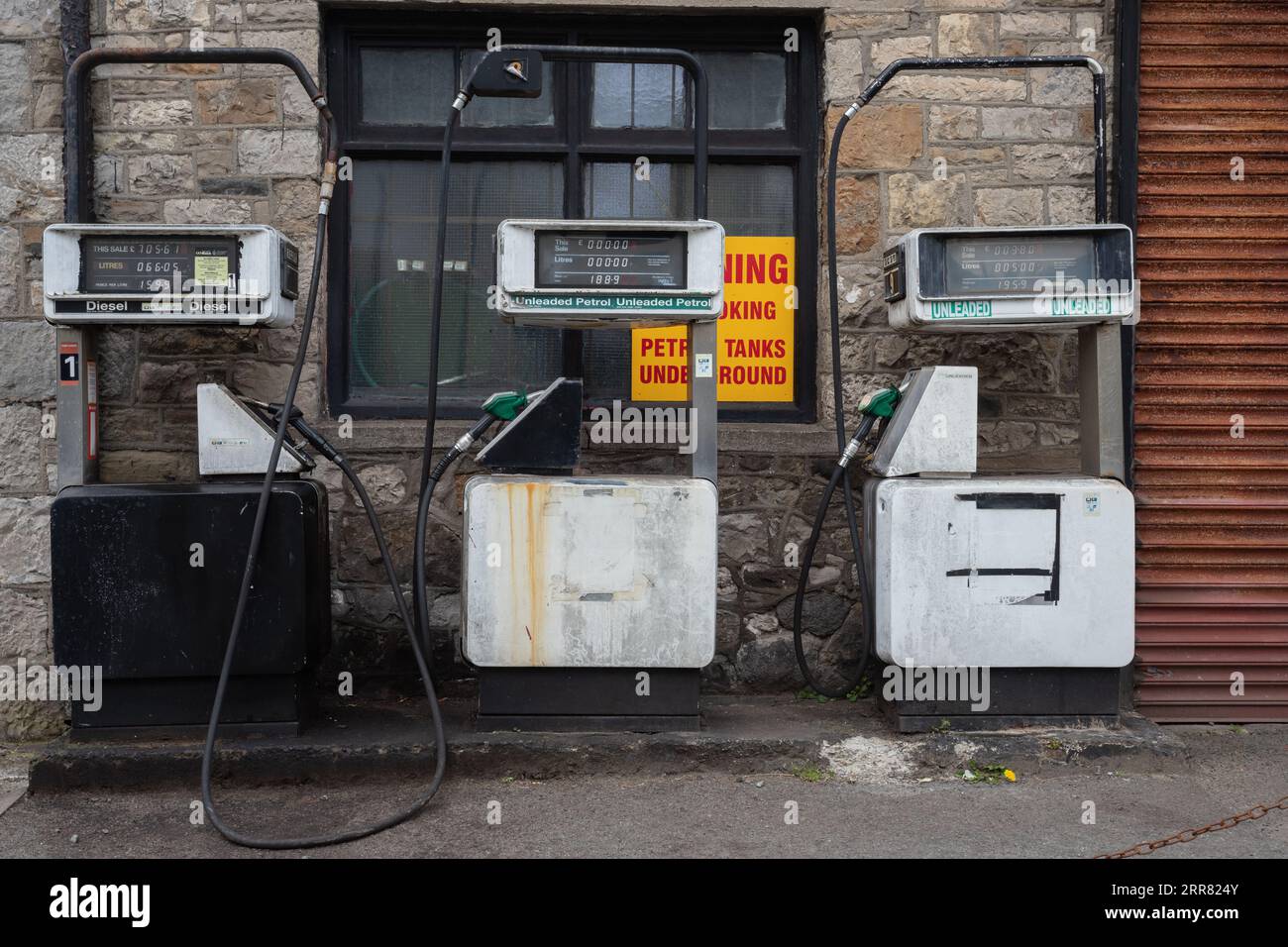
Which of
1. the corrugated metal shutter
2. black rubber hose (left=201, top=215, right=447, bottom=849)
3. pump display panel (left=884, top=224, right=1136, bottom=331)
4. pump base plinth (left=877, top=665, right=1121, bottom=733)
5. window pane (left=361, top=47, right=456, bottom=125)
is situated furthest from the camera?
window pane (left=361, top=47, right=456, bottom=125)

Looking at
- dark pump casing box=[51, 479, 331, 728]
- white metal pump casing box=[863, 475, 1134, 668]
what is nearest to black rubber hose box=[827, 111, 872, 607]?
white metal pump casing box=[863, 475, 1134, 668]

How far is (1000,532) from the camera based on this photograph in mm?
4586

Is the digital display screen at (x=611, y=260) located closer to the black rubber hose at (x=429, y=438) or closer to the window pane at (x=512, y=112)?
the black rubber hose at (x=429, y=438)

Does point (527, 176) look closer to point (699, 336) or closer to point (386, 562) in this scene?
point (699, 336)

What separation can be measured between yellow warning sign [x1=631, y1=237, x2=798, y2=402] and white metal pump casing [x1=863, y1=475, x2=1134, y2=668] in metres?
1.17

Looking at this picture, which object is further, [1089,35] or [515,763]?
[1089,35]

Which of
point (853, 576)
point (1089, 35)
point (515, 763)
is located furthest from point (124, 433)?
point (1089, 35)

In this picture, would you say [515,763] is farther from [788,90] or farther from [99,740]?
[788,90]

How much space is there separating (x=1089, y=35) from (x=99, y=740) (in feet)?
17.0

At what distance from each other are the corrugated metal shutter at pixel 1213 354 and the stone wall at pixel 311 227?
370mm

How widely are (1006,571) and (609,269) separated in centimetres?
194

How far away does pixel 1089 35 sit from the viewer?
534 cm

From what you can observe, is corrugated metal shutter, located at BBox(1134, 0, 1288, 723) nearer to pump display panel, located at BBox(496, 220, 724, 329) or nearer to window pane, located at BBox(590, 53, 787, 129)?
window pane, located at BBox(590, 53, 787, 129)

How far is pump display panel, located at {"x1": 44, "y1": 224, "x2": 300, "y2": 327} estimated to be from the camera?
439 centimetres
